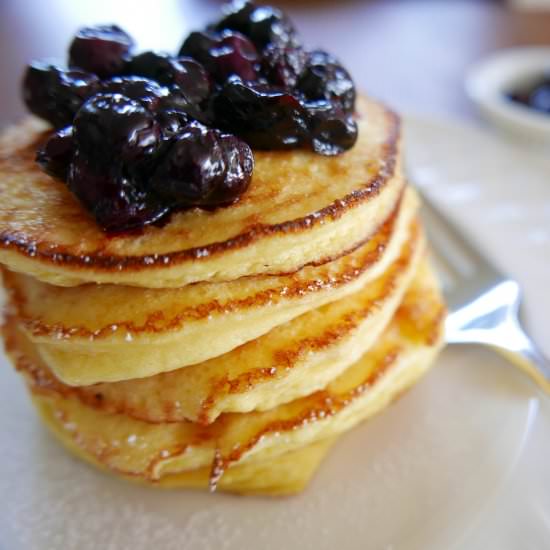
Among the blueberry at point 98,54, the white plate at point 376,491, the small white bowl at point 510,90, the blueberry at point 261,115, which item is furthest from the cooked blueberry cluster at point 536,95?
the blueberry at point 98,54

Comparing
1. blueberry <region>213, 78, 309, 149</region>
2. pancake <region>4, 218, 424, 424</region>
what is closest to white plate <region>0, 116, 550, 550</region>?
pancake <region>4, 218, 424, 424</region>

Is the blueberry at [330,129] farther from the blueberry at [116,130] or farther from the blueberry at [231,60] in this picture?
the blueberry at [116,130]

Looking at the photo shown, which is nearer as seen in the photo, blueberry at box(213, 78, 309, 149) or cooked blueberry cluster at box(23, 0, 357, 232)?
cooked blueberry cluster at box(23, 0, 357, 232)

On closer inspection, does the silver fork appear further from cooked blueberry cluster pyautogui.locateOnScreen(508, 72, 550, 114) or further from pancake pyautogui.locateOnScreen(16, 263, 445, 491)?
cooked blueberry cluster pyautogui.locateOnScreen(508, 72, 550, 114)

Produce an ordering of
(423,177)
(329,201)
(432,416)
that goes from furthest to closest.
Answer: (423,177)
(432,416)
(329,201)

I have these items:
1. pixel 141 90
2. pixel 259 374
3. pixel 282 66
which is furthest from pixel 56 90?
pixel 259 374

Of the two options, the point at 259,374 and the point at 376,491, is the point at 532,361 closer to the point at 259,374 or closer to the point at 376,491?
the point at 376,491

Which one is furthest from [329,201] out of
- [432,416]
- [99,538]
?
[99,538]

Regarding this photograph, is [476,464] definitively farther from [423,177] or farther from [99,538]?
[423,177]
